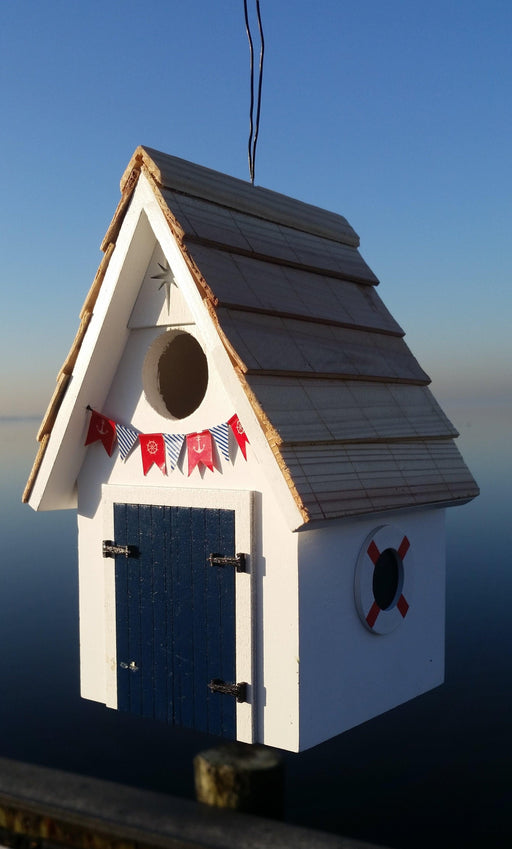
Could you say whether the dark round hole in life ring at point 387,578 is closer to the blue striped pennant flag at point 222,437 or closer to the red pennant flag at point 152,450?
the blue striped pennant flag at point 222,437

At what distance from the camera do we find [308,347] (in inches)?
181

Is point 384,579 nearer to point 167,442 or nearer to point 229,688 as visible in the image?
point 229,688

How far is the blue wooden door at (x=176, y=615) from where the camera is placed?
4.51 meters

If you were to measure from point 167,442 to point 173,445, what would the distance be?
51mm

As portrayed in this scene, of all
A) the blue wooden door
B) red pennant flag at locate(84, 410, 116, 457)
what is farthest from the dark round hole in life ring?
red pennant flag at locate(84, 410, 116, 457)

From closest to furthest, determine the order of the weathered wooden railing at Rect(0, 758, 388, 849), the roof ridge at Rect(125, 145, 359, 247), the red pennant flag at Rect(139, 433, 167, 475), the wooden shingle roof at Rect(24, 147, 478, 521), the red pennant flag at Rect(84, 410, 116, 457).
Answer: the weathered wooden railing at Rect(0, 758, 388, 849)
the wooden shingle roof at Rect(24, 147, 478, 521)
the roof ridge at Rect(125, 145, 359, 247)
the red pennant flag at Rect(139, 433, 167, 475)
the red pennant flag at Rect(84, 410, 116, 457)

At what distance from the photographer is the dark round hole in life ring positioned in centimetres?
478

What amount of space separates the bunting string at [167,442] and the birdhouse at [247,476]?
1 centimetres

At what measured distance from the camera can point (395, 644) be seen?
488 centimetres

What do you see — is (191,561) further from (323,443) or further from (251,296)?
(251,296)

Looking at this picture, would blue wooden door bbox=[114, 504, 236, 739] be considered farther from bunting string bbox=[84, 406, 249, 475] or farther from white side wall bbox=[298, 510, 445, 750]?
white side wall bbox=[298, 510, 445, 750]

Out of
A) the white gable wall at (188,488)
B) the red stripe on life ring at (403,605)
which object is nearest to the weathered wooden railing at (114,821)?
the white gable wall at (188,488)

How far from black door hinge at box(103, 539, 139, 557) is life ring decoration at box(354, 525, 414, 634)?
53.3 inches

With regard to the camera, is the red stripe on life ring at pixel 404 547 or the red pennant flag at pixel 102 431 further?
the red pennant flag at pixel 102 431
